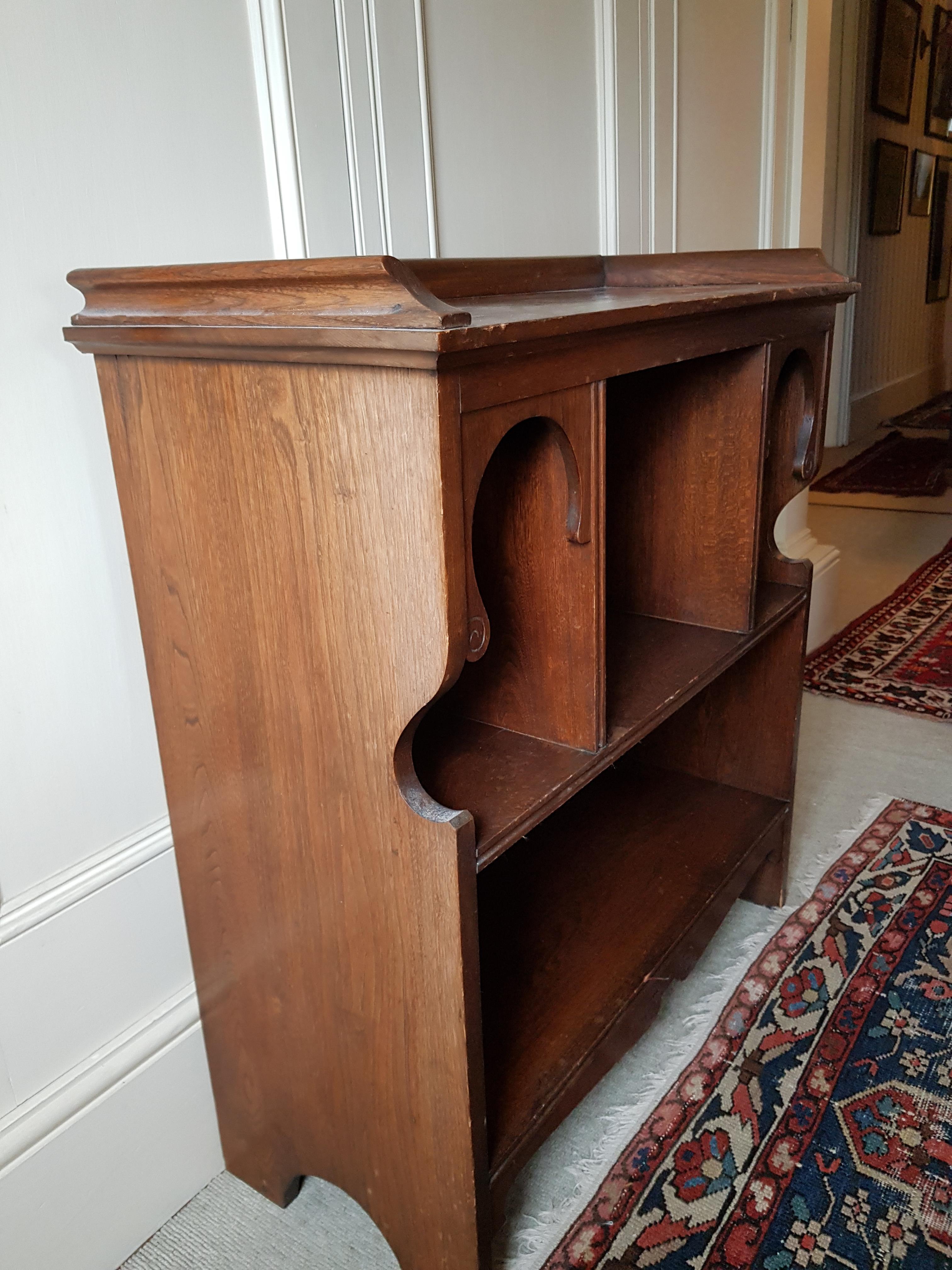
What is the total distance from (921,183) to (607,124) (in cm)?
613

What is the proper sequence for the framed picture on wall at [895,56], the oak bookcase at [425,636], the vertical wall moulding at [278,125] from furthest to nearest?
the framed picture on wall at [895,56]
the vertical wall moulding at [278,125]
the oak bookcase at [425,636]

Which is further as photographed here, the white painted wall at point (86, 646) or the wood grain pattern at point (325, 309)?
the white painted wall at point (86, 646)

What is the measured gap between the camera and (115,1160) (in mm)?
1379

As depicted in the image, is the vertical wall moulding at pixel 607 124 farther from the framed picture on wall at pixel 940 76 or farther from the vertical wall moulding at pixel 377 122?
the framed picture on wall at pixel 940 76

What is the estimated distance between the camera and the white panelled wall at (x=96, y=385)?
3.71 feet

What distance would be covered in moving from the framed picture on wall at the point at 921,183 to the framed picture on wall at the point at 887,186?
192 mm

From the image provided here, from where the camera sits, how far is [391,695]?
0.98m

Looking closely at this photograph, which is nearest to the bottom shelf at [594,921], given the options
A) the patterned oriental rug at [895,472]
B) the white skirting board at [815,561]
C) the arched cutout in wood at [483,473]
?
the arched cutout in wood at [483,473]

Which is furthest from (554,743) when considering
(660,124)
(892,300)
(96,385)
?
(892,300)

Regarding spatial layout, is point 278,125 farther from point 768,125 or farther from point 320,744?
point 768,125

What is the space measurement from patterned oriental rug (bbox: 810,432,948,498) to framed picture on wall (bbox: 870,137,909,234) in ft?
4.57

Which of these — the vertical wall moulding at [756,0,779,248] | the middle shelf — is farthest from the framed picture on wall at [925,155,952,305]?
the middle shelf

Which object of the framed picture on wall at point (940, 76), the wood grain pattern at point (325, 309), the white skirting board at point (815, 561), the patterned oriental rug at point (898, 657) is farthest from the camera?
the framed picture on wall at point (940, 76)

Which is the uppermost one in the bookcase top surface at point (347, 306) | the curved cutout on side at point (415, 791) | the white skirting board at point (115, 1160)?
the bookcase top surface at point (347, 306)
